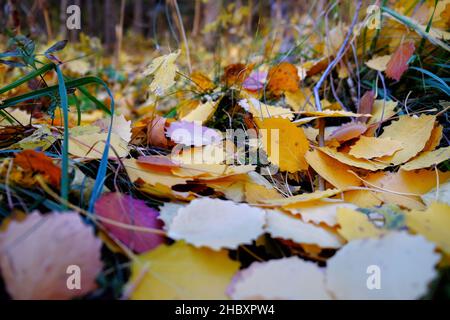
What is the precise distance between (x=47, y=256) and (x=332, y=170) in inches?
18.4

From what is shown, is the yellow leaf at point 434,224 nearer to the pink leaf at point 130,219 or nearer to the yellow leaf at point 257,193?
the yellow leaf at point 257,193

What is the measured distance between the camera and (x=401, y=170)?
0.59 metres

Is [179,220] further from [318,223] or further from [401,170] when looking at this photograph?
[401,170]

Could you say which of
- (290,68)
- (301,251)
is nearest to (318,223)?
(301,251)

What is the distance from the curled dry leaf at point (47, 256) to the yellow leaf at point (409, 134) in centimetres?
54

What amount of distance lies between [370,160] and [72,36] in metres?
3.54

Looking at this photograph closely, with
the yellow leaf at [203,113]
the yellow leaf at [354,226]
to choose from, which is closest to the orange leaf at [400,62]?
the yellow leaf at [203,113]

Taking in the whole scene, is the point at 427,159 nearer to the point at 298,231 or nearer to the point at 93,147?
the point at 298,231

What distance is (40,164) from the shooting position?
46cm

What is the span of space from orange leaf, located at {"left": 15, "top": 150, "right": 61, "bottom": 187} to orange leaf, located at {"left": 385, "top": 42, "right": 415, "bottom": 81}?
2.59 ft

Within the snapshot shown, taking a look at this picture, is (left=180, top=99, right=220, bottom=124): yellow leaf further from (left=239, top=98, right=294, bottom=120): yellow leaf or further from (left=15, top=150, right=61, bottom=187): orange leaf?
(left=15, top=150, right=61, bottom=187): orange leaf

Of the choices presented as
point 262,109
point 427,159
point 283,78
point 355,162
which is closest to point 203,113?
point 262,109

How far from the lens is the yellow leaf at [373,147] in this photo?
2.06ft

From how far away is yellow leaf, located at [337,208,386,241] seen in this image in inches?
15.9
